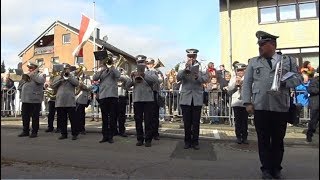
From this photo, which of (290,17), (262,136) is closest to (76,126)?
(262,136)

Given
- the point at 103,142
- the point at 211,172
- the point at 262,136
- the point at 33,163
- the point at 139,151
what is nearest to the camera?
the point at 262,136

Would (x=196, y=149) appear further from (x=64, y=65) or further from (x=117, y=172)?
(x=64, y=65)

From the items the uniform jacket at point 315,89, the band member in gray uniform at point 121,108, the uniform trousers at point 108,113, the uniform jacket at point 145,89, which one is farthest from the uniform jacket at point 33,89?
the uniform jacket at point 315,89

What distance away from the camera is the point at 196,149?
8750mm

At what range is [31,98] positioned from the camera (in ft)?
34.1

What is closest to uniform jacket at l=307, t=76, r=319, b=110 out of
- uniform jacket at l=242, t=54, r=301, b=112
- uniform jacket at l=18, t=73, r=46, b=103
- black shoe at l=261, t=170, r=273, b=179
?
uniform jacket at l=242, t=54, r=301, b=112

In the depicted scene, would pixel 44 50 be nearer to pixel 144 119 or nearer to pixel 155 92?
pixel 155 92

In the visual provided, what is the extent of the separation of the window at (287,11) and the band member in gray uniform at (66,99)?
15471mm

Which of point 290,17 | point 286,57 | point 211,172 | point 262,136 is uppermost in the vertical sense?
point 290,17

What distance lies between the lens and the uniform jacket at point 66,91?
10.1m

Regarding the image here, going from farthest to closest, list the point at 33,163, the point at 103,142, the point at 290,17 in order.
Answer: the point at 290,17
the point at 103,142
the point at 33,163

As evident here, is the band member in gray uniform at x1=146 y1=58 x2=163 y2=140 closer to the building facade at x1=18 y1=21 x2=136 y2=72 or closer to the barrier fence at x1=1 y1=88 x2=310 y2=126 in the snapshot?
the barrier fence at x1=1 y1=88 x2=310 y2=126

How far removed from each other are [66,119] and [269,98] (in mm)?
5520

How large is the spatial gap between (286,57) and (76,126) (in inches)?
216
